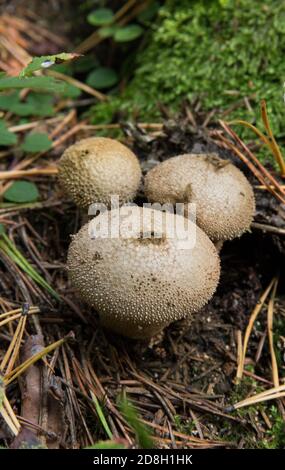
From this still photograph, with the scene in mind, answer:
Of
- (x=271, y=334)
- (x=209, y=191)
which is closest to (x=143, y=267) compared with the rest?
(x=209, y=191)

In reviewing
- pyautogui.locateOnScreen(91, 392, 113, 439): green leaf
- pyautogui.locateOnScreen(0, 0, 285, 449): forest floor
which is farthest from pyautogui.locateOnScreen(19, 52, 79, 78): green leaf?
pyautogui.locateOnScreen(91, 392, 113, 439): green leaf

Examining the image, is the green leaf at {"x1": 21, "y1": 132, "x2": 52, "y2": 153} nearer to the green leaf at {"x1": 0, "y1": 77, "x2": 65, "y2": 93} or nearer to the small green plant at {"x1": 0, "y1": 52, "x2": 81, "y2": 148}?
the small green plant at {"x1": 0, "y1": 52, "x2": 81, "y2": 148}

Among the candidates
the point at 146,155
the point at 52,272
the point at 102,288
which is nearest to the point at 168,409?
the point at 102,288

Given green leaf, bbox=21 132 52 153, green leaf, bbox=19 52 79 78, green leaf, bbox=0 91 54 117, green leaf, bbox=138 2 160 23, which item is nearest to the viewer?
green leaf, bbox=19 52 79 78

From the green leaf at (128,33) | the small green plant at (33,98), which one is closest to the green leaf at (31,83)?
the small green plant at (33,98)

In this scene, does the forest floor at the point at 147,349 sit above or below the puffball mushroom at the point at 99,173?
below

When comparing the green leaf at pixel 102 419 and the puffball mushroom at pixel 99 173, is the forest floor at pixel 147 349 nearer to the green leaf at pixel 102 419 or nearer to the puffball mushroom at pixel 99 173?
the green leaf at pixel 102 419
